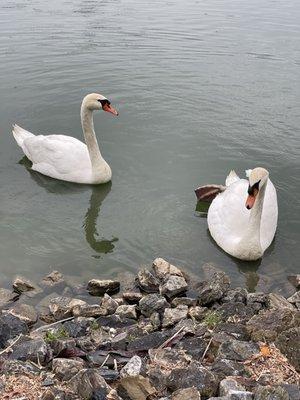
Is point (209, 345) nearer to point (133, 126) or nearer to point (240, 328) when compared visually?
point (240, 328)

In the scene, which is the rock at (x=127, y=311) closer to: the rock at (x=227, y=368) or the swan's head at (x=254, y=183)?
the rock at (x=227, y=368)

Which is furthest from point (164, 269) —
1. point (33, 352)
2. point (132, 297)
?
point (33, 352)

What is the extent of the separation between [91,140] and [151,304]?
4621 mm

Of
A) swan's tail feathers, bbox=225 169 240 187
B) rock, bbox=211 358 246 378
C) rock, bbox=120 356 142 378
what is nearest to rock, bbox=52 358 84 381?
rock, bbox=120 356 142 378

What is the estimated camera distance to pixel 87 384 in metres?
4.55

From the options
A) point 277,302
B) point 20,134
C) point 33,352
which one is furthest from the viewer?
point 20,134

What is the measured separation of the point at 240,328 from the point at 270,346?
2.17 ft

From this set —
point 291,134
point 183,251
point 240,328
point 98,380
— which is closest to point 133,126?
point 291,134

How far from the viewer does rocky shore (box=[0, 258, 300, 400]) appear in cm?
462

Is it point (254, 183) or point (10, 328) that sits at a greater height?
point (254, 183)

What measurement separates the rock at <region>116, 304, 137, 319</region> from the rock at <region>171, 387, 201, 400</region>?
255cm

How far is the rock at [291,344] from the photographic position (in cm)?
493

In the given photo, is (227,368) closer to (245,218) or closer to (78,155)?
(245,218)

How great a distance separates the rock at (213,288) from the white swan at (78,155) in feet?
12.3
